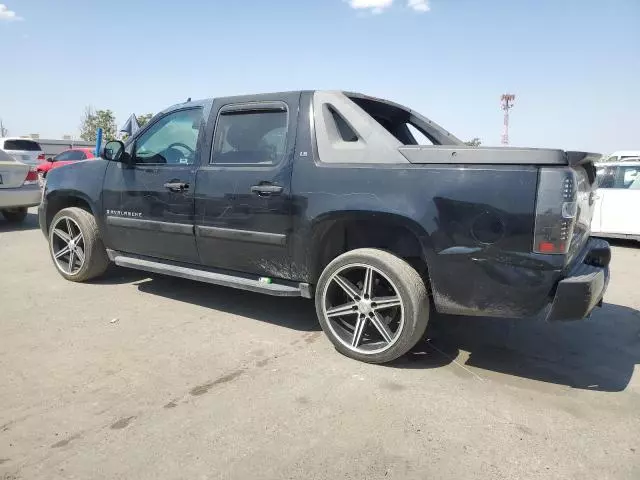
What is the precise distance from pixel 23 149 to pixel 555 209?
22.4m

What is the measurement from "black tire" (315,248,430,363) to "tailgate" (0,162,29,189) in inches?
313

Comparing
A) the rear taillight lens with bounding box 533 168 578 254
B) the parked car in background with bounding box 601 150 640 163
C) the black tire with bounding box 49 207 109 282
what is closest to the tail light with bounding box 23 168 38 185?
the black tire with bounding box 49 207 109 282

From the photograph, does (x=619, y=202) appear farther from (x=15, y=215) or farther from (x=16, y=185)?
(x=15, y=215)

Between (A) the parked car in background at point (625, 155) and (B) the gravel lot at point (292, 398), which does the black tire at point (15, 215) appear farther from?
(A) the parked car in background at point (625, 155)

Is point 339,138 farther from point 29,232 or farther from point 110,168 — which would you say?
point 29,232

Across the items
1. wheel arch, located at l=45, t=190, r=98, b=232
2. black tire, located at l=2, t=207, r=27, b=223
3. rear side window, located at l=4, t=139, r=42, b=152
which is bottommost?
black tire, located at l=2, t=207, r=27, b=223

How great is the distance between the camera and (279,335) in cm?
389

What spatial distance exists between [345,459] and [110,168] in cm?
374

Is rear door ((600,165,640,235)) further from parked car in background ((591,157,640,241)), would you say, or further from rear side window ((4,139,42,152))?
rear side window ((4,139,42,152))

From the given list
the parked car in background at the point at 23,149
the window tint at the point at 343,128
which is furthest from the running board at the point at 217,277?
the parked car in background at the point at 23,149

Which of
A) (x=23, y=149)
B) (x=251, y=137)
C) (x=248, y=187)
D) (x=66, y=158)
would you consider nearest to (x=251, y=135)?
(x=251, y=137)

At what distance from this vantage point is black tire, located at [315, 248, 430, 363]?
315cm

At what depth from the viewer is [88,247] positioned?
5.04m

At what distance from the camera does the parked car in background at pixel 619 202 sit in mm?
8406
